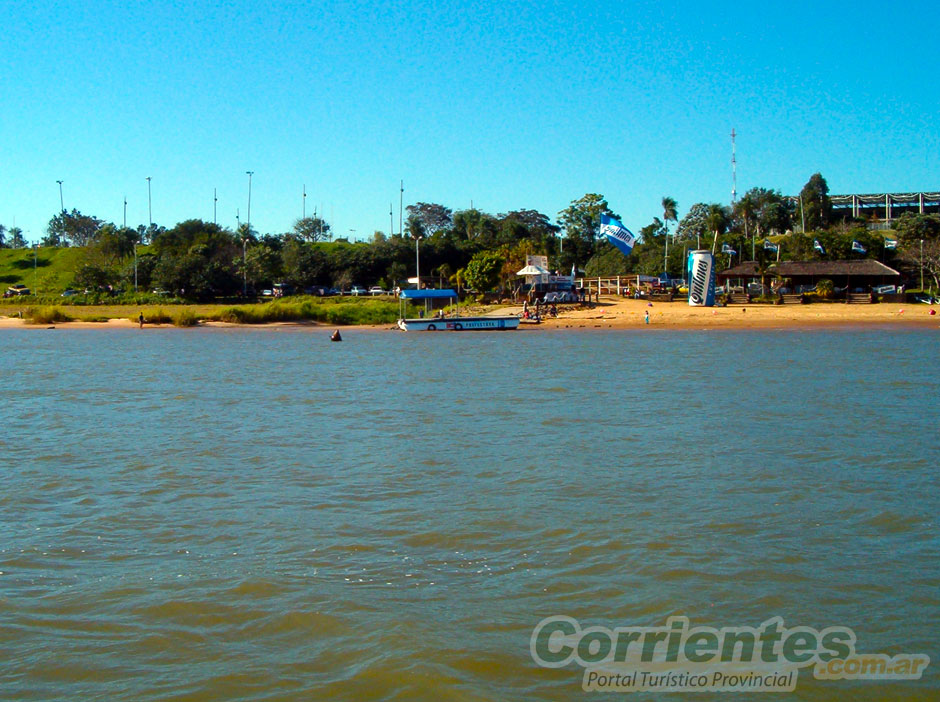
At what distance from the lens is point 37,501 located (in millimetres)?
10922

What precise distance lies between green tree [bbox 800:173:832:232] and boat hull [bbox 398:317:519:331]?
78.3m

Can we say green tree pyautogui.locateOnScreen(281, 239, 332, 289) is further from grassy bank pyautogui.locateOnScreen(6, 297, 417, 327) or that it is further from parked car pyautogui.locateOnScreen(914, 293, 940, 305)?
parked car pyautogui.locateOnScreen(914, 293, 940, 305)

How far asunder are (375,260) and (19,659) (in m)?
86.8

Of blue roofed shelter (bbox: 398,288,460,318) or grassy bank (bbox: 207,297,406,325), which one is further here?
grassy bank (bbox: 207,297,406,325)

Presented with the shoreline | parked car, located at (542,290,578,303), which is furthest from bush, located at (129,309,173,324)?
parked car, located at (542,290,578,303)

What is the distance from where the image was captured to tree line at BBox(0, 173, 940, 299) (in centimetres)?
7862

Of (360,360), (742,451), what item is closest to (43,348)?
(360,360)

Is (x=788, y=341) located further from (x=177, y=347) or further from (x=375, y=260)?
(x=375, y=260)

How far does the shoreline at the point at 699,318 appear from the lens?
54.8 m

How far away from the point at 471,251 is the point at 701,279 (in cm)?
3795

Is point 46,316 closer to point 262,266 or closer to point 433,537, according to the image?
point 262,266

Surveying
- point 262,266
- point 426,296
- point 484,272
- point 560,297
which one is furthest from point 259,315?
point 262,266

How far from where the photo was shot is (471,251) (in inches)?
3735

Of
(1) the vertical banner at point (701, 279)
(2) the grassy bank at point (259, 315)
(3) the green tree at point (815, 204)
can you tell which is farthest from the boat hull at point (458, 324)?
(3) the green tree at point (815, 204)
